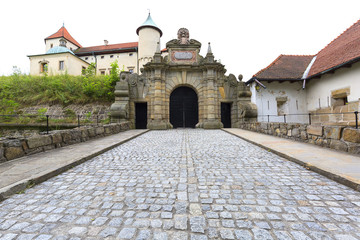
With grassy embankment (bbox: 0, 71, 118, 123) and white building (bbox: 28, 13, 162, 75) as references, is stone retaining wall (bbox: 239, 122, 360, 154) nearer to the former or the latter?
grassy embankment (bbox: 0, 71, 118, 123)

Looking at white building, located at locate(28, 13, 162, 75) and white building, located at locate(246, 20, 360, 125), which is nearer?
white building, located at locate(246, 20, 360, 125)

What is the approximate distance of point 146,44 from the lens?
2709 centimetres

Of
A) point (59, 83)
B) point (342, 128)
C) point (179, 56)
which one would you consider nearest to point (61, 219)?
point (342, 128)

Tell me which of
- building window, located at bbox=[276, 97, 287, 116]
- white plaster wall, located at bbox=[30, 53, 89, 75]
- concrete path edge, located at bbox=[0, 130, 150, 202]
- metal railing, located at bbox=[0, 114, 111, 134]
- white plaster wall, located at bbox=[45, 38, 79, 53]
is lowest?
concrete path edge, located at bbox=[0, 130, 150, 202]

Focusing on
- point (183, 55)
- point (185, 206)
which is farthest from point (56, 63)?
point (185, 206)

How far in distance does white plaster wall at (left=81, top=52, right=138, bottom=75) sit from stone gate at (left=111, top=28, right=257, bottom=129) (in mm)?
20350

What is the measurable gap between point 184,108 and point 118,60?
24.6 metres

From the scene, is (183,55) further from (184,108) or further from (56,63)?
(56,63)

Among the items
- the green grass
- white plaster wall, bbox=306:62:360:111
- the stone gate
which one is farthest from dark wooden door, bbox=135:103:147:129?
white plaster wall, bbox=306:62:360:111

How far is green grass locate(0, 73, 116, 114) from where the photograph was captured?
15.4 m

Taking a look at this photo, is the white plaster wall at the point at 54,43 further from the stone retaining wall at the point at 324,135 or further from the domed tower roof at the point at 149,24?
the stone retaining wall at the point at 324,135

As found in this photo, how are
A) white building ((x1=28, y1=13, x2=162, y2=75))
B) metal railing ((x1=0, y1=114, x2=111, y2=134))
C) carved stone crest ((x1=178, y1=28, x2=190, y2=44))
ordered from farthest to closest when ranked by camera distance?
white building ((x1=28, y1=13, x2=162, y2=75)) → carved stone crest ((x1=178, y1=28, x2=190, y2=44)) → metal railing ((x1=0, y1=114, x2=111, y2=134))

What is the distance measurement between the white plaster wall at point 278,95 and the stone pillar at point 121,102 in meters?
10.4

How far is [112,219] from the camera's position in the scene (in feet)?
6.19
